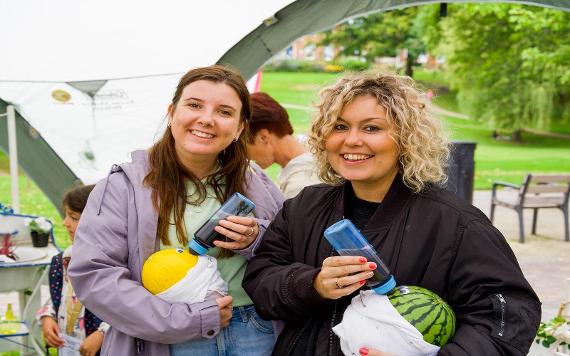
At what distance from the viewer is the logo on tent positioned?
584cm

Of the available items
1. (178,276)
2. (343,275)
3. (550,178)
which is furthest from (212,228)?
(550,178)

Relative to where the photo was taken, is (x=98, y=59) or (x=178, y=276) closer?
(x=178, y=276)

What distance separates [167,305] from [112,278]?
0.63 feet

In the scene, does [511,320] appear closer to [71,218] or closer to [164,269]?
[164,269]

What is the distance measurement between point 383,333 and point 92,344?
1.70 m

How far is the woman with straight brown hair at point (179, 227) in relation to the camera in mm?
2135

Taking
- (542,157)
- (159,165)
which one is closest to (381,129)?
(159,165)

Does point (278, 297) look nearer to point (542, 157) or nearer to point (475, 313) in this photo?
point (475, 313)

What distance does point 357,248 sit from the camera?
6.09 feet

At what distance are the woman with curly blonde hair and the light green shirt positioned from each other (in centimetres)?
14

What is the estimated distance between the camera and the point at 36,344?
448cm

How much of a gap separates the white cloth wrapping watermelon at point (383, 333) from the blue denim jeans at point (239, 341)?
53 cm

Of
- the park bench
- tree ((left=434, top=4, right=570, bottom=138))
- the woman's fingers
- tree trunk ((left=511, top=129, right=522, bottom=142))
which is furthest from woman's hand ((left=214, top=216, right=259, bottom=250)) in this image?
tree trunk ((left=511, top=129, right=522, bottom=142))

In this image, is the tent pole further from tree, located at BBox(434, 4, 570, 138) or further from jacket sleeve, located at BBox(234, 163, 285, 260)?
tree, located at BBox(434, 4, 570, 138)
